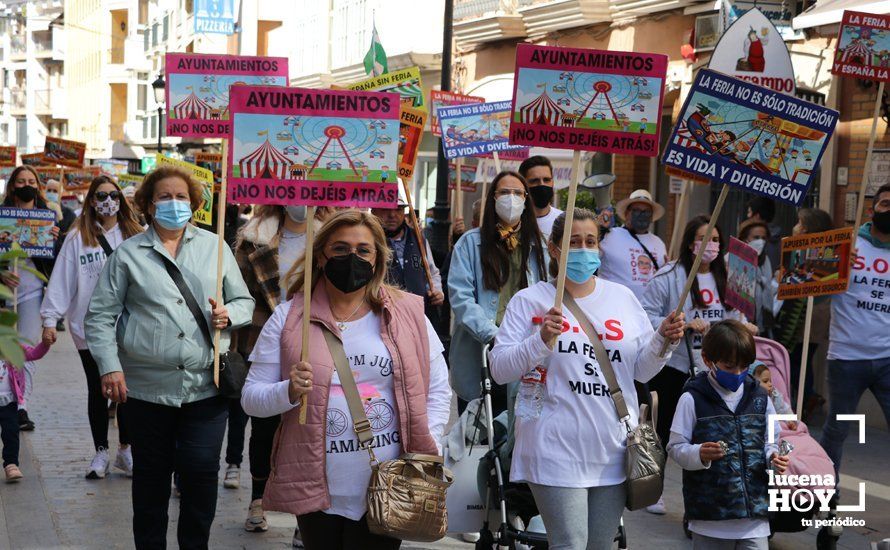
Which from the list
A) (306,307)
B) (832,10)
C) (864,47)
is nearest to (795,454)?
(306,307)

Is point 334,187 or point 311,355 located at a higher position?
point 334,187

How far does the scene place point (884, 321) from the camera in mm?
7965

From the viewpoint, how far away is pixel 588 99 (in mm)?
5727

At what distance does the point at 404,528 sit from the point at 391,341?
0.70m

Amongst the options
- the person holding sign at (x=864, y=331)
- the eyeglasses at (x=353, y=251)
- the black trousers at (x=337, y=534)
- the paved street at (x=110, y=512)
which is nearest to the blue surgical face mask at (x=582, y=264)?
the eyeglasses at (x=353, y=251)

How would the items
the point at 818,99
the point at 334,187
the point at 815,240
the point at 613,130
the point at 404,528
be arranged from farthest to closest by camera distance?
the point at 818,99, the point at 815,240, the point at 613,130, the point at 334,187, the point at 404,528

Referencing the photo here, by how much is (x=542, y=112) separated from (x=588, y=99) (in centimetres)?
21

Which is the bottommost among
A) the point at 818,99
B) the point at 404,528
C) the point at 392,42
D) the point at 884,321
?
the point at 404,528

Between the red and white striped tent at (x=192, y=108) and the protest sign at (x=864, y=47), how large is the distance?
167 inches

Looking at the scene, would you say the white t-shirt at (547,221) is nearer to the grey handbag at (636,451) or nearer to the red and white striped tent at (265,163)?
the grey handbag at (636,451)

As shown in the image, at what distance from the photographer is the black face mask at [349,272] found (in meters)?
4.90

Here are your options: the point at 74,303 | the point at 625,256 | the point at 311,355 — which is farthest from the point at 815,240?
the point at 74,303

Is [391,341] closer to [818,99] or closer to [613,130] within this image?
[613,130]

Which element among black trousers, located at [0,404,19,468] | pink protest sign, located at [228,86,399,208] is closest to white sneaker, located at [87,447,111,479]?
black trousers, located at [0,404,19,468]
